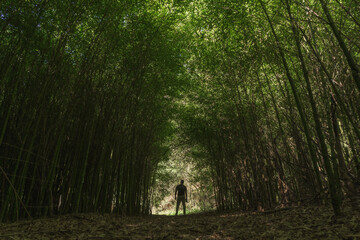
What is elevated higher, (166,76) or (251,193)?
(166,76)

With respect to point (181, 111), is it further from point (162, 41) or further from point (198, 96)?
point (162, 41)

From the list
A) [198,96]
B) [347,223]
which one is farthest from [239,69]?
[347,223]

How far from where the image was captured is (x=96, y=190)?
372cm

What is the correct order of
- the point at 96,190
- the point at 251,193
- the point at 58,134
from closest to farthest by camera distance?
the point at 58,134, the point at 96,190, the point at 251,193

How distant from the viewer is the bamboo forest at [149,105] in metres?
2.33

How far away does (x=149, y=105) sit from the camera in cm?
541

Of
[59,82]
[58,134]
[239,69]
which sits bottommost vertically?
[58,134]

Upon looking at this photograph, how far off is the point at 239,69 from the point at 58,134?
11.7ft

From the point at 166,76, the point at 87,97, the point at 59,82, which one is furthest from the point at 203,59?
the point at 59,82

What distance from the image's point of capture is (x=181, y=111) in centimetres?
718

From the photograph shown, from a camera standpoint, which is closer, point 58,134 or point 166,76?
point 58,134

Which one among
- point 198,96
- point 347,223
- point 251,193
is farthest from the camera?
point 198,96

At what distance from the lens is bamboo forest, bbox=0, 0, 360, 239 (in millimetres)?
2334

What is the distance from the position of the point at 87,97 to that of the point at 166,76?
92.5 inches
